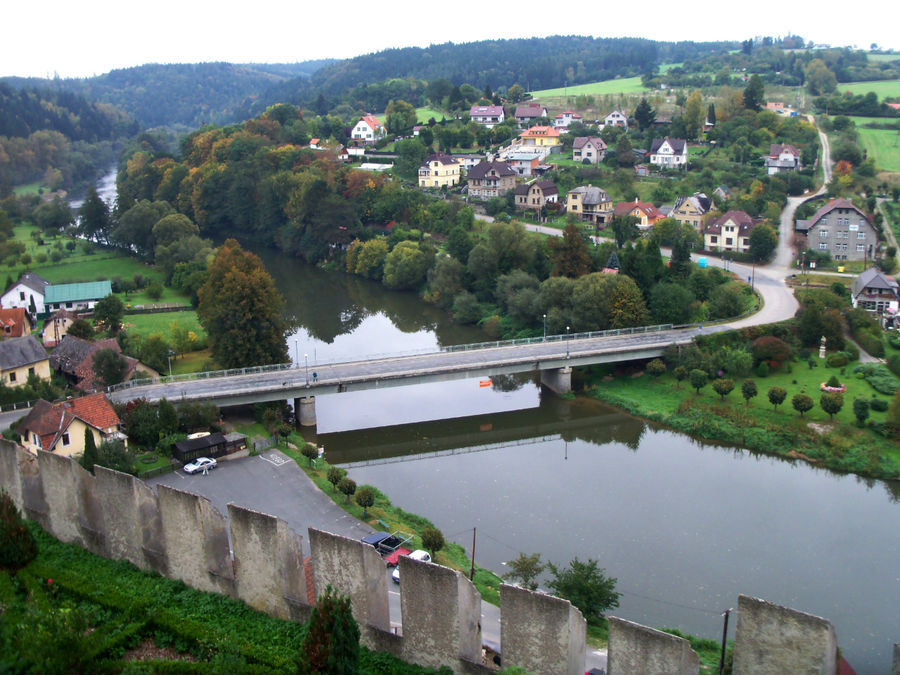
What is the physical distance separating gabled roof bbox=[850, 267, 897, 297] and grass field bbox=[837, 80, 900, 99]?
190 ft

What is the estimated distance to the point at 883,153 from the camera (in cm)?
6838

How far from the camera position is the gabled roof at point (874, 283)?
136 ft

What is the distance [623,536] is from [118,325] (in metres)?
28.7

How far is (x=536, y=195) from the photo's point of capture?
211ft

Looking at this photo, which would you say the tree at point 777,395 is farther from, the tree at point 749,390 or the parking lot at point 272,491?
the parking lot at point 272,491

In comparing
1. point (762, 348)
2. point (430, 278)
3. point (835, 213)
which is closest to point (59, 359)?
point (430, 278)

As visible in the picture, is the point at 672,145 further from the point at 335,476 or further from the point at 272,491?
the point at 272,491

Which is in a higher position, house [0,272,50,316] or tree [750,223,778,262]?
tree [750,223,778,262]

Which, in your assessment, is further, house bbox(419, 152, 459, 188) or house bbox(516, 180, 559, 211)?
house bbox(419, 152, 459, 188)

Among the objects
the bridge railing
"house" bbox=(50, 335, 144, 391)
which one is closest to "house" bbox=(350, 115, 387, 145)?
the bridge railing

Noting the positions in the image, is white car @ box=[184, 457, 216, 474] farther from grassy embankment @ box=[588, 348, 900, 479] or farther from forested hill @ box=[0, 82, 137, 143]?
forested hill @ box=[0, 82, 137, 143]

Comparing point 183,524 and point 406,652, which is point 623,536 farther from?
point 183,524

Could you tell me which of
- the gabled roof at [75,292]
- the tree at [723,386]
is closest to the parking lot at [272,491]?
the tree at [723,386]

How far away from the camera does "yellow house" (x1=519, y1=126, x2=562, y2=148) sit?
80938mm
